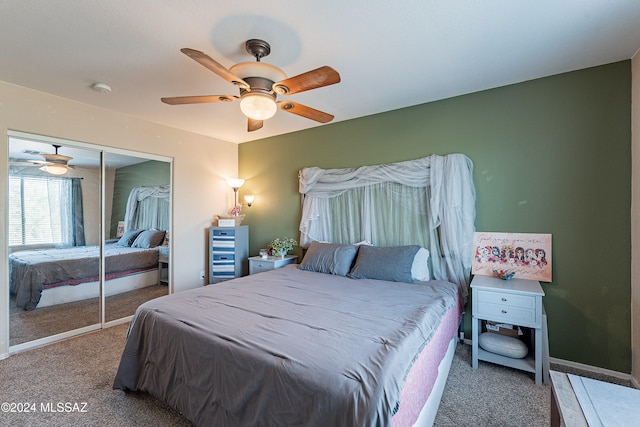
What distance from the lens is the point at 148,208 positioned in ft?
12.1

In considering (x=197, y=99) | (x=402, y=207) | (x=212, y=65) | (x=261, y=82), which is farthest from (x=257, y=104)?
(x=402, y=207)

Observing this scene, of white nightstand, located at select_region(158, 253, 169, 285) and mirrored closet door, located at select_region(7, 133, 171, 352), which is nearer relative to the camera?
mirrored closet door, located at select_region(7, 133, 171, 352)

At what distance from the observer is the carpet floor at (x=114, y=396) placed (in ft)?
5.86

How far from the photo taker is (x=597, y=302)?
7.57ft

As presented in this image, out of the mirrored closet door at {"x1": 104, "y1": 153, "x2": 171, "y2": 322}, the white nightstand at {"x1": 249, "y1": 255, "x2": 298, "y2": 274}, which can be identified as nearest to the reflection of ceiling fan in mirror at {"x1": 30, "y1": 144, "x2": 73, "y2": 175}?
the mirrored closet door at {"x1": 104, "y1": 153, "x2": 171, "y2": 322}

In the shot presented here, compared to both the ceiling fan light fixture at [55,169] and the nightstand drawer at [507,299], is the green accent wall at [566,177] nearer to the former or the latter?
the nightstand drawer at [507,299]

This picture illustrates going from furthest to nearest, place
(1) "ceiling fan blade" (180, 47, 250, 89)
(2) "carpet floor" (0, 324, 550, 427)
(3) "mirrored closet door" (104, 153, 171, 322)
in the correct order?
(3) "mirrored closet door" (104, 153, 171, 322) → (2) "carpet floor" (0, 324, 550, 427) → (1) "ceiling fan blade" (180, 47, 250, 89)

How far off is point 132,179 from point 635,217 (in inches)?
199

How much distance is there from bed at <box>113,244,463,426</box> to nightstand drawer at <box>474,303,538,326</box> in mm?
246

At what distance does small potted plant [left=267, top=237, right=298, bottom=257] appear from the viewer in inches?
154

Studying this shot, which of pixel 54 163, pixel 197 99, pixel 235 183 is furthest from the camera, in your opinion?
pixel 235 183

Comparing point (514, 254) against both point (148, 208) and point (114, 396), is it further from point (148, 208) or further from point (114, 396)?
point (148, 208)

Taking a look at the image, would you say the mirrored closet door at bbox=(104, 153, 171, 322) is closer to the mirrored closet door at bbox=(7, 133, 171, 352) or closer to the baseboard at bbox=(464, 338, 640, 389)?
the mirrored closet door at bbox=(7, 133, 171, 352)

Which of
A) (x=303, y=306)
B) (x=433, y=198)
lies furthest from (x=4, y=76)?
(x=433, y=198)
